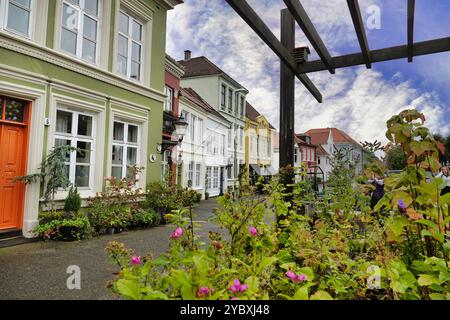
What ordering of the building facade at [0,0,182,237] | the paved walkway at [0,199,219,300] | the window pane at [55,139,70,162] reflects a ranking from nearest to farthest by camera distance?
the paved walkway at [0,199,219,300]
the building facade at [0,0,182,237]
the window pane at [55,139,70,162]

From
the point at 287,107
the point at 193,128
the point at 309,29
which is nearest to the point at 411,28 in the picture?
the point at 309,29

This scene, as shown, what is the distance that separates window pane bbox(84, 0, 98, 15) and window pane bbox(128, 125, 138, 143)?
3317 millimetres

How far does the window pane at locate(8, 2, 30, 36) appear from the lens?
595 cm

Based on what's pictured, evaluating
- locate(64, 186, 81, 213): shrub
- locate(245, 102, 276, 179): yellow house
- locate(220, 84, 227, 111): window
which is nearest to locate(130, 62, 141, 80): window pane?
locate(64, 186, 81, 213): shrub

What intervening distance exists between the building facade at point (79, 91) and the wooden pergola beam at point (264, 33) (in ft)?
18.2

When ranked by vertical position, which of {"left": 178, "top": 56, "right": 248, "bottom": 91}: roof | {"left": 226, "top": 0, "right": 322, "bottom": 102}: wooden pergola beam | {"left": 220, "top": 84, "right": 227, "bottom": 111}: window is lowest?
{"left": 226, "top": 0, "right": 322, "bottom": 102}: wooden pergola beam

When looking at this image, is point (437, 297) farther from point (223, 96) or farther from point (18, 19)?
point (223, 96)

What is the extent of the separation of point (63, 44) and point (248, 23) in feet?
21.0

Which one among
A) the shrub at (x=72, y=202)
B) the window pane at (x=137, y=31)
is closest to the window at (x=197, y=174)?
the window pane at (x=137, y=31)

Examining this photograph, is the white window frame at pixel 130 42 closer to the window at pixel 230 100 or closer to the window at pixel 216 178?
the window at pixel 216 178

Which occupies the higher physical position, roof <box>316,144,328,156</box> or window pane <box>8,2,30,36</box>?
roof <box>316,144,328,156</box>

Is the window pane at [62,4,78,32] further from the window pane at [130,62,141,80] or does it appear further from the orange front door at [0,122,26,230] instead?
the orange front door at [0,122,26,230]

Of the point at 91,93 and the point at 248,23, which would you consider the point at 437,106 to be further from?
the point at 91,93

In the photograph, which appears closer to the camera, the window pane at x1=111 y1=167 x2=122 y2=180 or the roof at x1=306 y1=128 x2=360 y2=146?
the window pane at x1=111 y1=167 x2=122 y2=180
